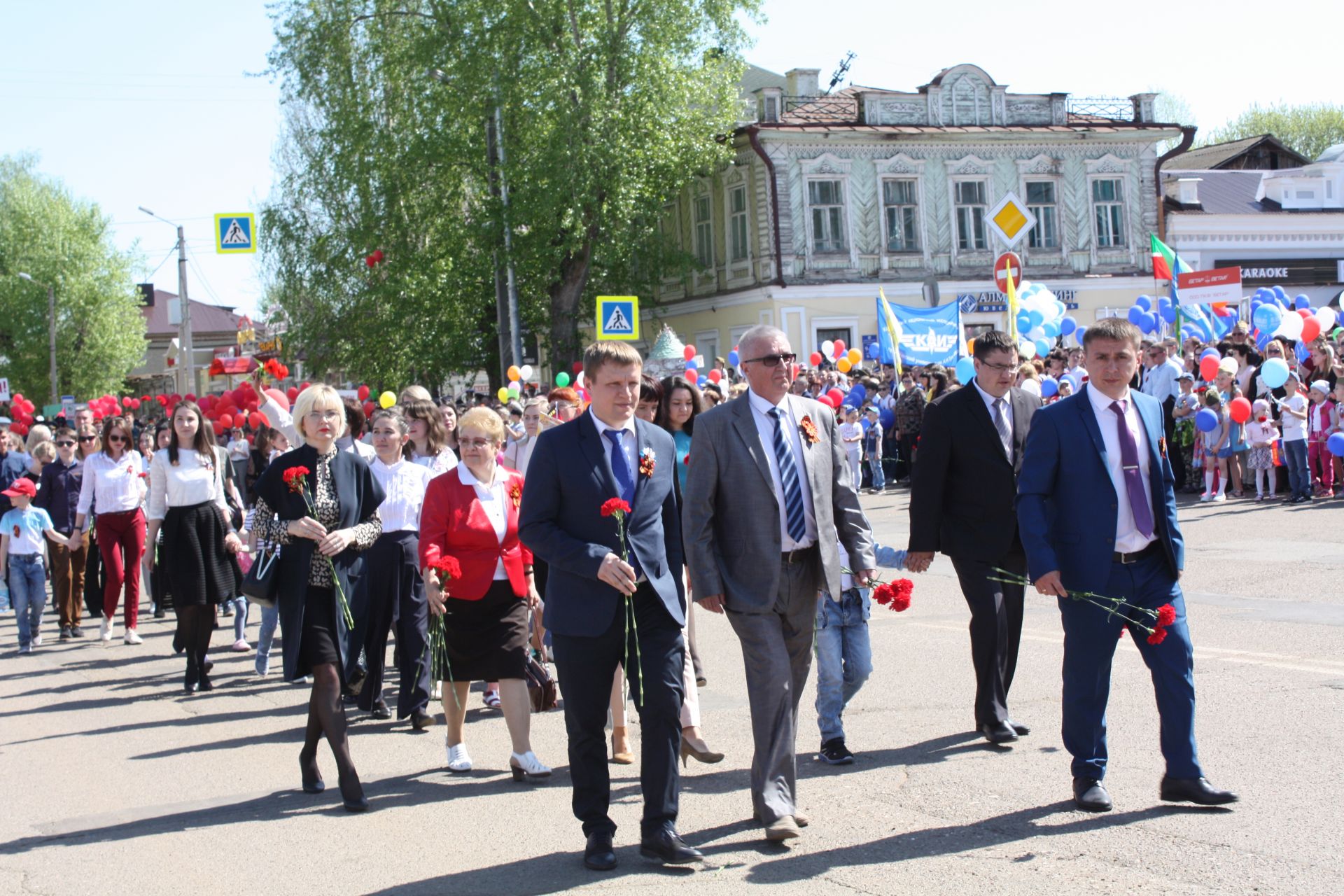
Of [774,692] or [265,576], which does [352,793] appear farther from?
[774,692]

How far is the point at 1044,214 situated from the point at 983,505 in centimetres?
3387

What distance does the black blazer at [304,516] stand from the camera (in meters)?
7.06

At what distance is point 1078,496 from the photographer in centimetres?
584

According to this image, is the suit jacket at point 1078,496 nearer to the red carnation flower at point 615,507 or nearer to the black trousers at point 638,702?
the black trousers at point 638,702

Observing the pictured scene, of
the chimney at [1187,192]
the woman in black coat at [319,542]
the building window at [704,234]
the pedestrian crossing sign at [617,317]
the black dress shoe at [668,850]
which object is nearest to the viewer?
the black dress shoe at [668,850]

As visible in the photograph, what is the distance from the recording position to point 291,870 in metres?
5.68

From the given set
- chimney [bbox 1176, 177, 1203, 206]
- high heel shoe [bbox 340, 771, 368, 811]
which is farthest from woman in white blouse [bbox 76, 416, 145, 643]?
chimney [bbox 1176, 177, 1203, 206]

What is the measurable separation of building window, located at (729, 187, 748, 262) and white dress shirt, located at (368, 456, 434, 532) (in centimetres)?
3035

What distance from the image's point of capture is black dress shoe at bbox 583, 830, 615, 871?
5.39m

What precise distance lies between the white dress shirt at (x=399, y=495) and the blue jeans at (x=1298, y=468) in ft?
38.9

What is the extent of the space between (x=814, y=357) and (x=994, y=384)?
1948 cm

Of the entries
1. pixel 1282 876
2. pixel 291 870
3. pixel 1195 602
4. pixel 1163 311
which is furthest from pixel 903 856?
pixel 1163 311

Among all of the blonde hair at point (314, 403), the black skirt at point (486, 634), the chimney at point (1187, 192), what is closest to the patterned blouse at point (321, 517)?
the blonde hair at point (314, 403)

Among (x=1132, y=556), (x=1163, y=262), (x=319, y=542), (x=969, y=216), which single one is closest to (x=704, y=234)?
(x=969, y=216)
